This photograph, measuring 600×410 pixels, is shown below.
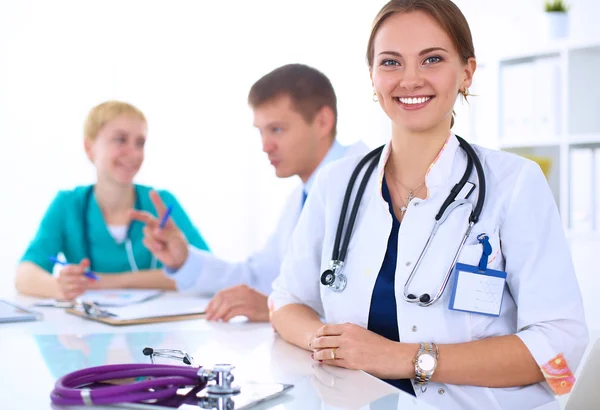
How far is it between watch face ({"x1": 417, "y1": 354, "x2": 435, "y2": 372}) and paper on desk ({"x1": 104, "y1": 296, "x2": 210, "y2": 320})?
827 millimetres

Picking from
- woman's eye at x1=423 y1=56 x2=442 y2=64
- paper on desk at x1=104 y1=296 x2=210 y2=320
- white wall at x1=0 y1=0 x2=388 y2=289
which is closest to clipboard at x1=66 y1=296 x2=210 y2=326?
paper on desk at x1=104 y1=296 x2=210 y2=320

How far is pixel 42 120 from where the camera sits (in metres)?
3.82

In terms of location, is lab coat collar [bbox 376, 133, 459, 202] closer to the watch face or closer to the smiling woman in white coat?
the smiling woman in white coat

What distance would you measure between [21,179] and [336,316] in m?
2.83

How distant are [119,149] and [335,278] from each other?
1.58 m

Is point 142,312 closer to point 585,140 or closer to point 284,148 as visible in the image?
point 284,148

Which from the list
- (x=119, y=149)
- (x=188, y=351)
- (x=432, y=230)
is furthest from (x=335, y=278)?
(x=119, y=149)

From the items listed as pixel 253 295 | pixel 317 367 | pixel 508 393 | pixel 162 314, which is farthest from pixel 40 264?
pixel 508 393

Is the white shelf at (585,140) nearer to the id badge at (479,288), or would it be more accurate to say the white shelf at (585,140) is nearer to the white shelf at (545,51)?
the white shelf at (545,51)

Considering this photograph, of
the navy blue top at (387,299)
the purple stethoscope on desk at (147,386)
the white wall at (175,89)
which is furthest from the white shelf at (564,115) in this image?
the purple stethoscope on desk at (147,386)

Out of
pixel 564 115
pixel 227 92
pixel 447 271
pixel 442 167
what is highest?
pixel 227 92

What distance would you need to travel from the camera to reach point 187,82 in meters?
4.59

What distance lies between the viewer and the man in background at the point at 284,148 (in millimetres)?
2172

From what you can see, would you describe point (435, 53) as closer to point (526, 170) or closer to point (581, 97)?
point (526, 170)
